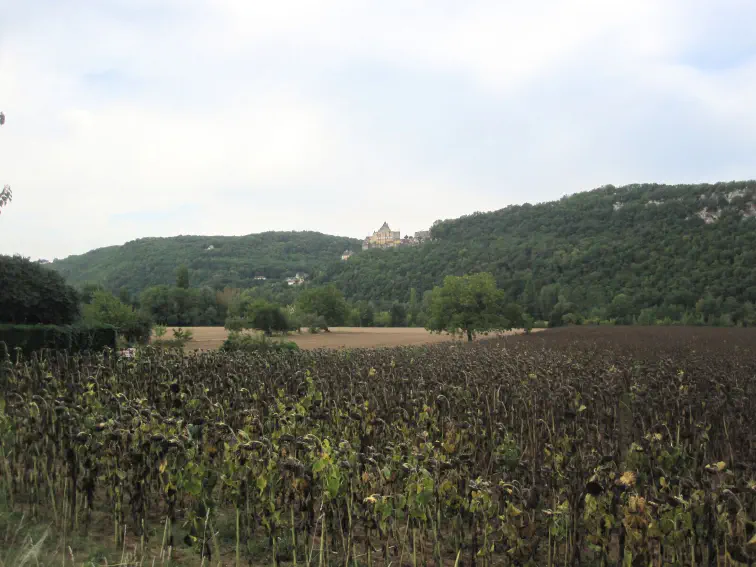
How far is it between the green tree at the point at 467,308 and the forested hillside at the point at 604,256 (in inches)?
954

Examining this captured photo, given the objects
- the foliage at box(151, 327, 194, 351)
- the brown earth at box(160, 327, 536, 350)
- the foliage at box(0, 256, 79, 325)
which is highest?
the foliage at box(0, 256, 79, 325)

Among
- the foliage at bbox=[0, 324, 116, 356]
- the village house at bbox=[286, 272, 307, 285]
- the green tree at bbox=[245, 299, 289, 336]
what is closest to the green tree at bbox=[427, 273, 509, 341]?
the green tree at bbox=[245, 299, 289, 336]

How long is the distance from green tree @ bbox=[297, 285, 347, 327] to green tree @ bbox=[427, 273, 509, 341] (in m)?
25.0

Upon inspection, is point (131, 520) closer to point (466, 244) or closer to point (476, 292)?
point (476, 292)

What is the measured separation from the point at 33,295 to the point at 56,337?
257 cm

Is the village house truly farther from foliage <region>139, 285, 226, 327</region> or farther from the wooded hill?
foliage <region>139, 285, 226, 327</region>

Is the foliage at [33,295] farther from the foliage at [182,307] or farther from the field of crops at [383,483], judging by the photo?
the foliage at [182,307]

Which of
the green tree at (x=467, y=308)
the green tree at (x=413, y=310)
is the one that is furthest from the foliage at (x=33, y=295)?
the green tree at (x=413, y=310)

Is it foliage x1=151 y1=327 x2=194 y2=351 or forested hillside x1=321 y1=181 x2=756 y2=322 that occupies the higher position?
forested hillside x1=321 y1=181 x2=756 y2=322

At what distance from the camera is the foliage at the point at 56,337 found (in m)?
16.0

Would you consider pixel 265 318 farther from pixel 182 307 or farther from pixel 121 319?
pixel 182 307

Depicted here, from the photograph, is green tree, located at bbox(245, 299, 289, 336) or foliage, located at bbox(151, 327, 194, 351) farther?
green tree, located at bbox(245, 299, 289, 336)

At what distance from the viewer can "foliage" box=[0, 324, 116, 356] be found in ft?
52.5

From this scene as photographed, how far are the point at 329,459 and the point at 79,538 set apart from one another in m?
2.49
